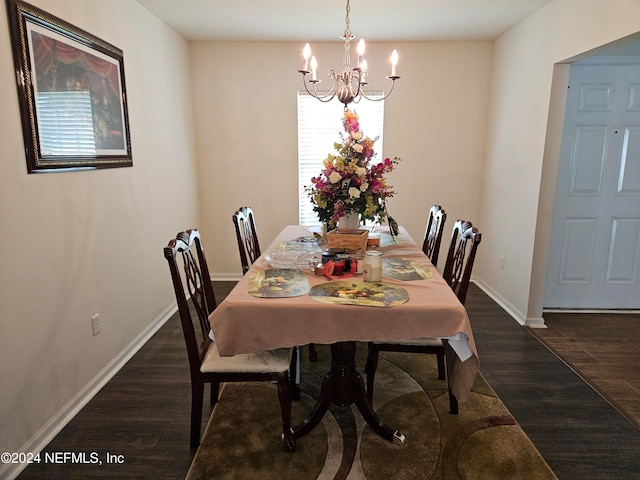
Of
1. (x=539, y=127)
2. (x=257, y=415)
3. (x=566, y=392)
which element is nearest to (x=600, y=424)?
(x=566, y=392)

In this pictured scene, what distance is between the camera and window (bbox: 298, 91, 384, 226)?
14.1ft

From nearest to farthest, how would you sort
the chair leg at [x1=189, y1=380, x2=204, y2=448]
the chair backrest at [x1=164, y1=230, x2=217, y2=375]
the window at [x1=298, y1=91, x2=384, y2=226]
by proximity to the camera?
the chair backrest at [x1=164, y1=230, x2=217, y2=375]
the chair leg at [x1=189, y1=380, x2=204, y2=448]
the window at [x1=298, y1=91, x2=384, y2=226]

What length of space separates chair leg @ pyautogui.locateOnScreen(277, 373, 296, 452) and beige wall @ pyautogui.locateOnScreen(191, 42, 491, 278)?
281 cm

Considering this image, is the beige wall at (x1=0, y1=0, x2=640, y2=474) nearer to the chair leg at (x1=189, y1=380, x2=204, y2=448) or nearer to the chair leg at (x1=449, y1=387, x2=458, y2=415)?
the chair leg at (x1=189, y1=380, x2=204, y2=448)

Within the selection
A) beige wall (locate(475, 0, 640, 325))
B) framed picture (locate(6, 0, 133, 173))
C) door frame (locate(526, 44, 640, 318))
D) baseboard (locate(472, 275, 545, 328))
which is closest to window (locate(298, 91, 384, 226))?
beige wall (locate(475, 0, 640, 325))

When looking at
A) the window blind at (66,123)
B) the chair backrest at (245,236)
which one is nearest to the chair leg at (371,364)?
the chair backrest at (245,236)

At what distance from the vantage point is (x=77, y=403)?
7.44 ft

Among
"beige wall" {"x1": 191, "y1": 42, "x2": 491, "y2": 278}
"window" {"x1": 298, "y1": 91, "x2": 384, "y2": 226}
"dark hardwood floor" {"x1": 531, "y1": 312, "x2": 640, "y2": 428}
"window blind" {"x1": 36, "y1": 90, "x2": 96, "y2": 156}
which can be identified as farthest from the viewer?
"window" {"x1": 298, "y1": 91, "x2": 384, "y2": 226}

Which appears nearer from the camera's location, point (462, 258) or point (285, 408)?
point (285, 408)

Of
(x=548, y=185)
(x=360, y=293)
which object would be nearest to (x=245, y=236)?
(x=360, y=293)

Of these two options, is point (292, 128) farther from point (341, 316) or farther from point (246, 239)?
point (341, 316)

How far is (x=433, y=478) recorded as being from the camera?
5.85 feet

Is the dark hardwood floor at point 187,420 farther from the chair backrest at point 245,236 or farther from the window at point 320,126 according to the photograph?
the window at point 320,126

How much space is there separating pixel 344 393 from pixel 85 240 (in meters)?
1.71
